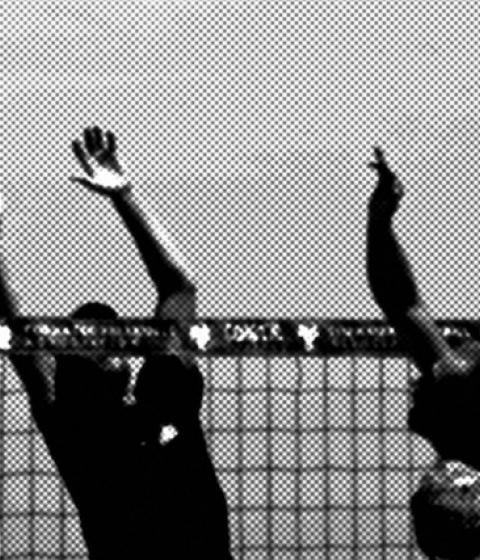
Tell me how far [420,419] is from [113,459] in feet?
2.83

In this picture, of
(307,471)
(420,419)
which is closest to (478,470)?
(420,419)

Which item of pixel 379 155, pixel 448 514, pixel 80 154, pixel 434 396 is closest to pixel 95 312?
pixel 80 154

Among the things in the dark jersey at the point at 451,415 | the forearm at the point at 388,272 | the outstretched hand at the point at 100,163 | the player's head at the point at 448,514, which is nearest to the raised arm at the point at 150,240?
the outstretched hand at the point at 100,163

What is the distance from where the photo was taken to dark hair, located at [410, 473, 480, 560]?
3.59 metres

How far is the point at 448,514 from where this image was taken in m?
3.60

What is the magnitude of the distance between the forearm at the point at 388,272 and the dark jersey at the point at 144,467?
0.51m

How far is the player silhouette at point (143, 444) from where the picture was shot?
4.62m

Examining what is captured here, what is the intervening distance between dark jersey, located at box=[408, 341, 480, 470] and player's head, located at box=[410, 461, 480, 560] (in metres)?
0.44

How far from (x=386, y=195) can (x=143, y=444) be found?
2.69ft

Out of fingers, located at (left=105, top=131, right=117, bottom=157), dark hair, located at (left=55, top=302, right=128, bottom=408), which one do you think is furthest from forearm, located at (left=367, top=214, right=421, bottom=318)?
fingers, located at (left=105, top=131, right=117, bottom=157)

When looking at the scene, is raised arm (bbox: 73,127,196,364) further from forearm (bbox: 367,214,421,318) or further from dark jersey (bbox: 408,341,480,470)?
dark jersey (bbox: 408,341,480,470)

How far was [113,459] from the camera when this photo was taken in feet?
15.4

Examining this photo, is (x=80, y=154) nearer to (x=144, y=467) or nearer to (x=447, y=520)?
(x=144, y=467)

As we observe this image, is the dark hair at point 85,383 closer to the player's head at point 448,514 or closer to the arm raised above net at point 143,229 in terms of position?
the arm raised above net at point 143,229
